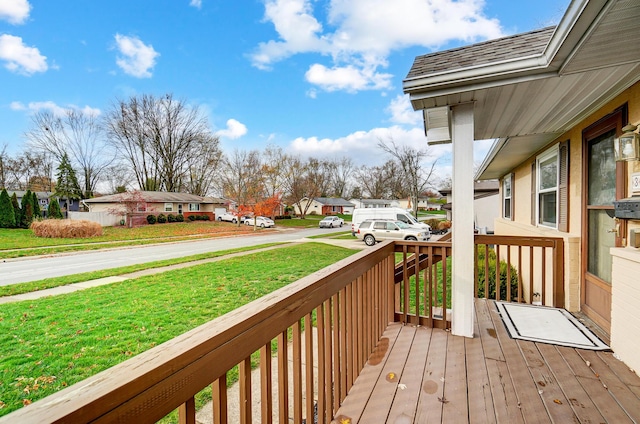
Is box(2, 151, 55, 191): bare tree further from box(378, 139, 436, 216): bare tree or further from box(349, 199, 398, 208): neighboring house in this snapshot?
box(349, 199, 398, 208): neighboring house

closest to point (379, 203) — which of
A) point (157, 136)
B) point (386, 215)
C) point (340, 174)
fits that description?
point (340, 174)

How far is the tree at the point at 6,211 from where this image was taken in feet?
68.0

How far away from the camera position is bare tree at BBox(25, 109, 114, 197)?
28953mm

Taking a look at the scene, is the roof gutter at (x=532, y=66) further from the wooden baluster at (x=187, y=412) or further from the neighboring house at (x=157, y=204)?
the neighboring house at (x=157, y=204)

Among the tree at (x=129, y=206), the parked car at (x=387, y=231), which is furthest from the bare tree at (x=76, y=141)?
the parked car at (x=387, y=231)

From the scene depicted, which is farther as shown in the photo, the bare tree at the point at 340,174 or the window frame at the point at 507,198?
the bare tree at the point at 340,174

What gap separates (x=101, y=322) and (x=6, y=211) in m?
24.0

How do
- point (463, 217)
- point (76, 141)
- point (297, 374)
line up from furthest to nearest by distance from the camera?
point (76, 141) → point (463, 217) → point (297, 374)

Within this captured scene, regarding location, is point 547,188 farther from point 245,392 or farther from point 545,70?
point 245,392

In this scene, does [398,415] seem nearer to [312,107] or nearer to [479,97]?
[479,97]

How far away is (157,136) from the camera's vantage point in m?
32.8

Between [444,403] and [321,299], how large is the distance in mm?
1203

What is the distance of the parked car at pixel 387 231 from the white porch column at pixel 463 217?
12.5 meters

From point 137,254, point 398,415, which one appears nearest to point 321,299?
point 398,415
